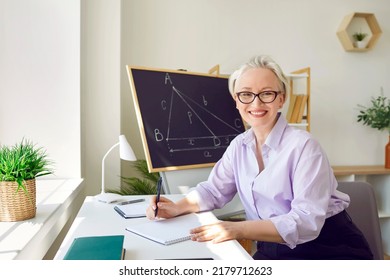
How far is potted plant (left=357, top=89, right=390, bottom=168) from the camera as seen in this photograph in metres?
2.88

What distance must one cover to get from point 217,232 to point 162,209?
0.87 feet

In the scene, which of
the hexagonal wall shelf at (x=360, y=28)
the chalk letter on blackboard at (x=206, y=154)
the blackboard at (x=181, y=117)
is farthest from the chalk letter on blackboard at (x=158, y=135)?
the hexagonal wall shelf at (x=360, y=28)

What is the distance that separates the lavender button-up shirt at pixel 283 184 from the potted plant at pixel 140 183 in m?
0.95

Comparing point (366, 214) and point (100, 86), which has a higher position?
point (100, 86)

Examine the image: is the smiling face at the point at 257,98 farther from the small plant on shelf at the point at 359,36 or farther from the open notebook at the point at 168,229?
the small plant on shelf at the point at 359,36

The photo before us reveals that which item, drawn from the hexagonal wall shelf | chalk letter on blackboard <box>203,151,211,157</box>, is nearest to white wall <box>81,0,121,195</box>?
chalk letter on blackboard <box>203,151,211,157</box>

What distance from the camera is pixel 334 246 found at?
3.85 ft

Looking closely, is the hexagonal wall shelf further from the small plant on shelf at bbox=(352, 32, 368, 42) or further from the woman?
the woman

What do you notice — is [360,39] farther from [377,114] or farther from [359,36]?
[377,114]

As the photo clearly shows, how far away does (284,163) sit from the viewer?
3.79 feet

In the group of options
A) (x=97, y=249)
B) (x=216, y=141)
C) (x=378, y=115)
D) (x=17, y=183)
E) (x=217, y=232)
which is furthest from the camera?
(x=378, y=115)

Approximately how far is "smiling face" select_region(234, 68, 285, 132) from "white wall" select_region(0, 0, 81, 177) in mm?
1117

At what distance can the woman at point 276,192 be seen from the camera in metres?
1.07

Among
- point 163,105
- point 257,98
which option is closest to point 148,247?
point 257,98
